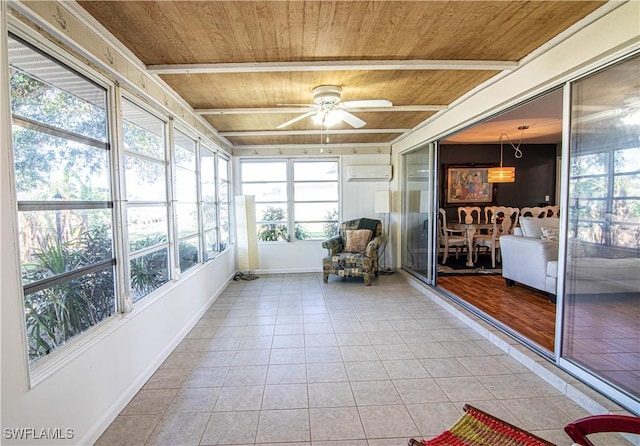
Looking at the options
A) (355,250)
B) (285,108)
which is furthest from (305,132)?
(355,250)

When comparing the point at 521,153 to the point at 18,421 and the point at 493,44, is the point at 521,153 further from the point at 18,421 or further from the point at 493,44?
the point at 18,421

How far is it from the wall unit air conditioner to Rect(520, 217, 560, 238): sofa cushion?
7.71ft

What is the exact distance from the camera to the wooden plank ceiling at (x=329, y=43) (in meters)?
1.79

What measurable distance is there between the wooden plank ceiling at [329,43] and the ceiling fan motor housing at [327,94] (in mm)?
78

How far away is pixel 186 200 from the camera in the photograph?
3.57 meters

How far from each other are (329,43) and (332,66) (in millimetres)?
282

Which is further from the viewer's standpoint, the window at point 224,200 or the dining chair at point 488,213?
the dining chair at point 488,213

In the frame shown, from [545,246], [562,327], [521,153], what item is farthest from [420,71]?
[521,153]

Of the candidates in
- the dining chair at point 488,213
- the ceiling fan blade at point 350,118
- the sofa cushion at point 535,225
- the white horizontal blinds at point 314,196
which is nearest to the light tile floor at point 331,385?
the sofa cushion at point 535,225

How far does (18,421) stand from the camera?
1324mm

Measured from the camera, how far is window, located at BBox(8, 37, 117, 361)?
1.46 meters

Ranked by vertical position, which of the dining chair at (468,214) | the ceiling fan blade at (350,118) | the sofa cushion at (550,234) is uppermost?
the ceiling fan blade at (350,118)

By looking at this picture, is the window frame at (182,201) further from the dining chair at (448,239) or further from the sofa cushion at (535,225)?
the sofa cushion at (535,225)

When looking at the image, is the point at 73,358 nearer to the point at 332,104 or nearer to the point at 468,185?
the point at 332,104
